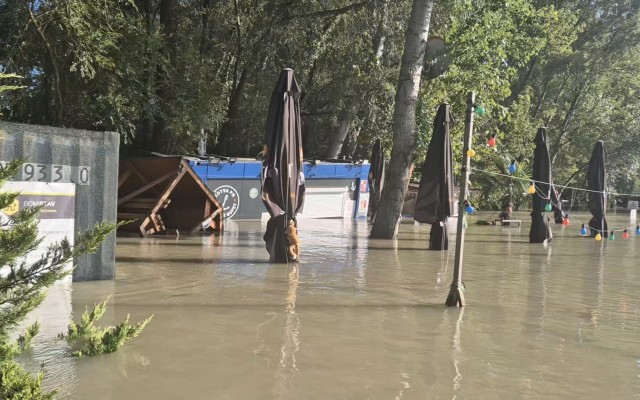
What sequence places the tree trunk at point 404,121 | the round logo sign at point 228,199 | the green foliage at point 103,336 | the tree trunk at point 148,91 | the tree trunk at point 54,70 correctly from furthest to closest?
1. the round logo sign at point 228,199
2. the tree trunk at point 148,91
3. the tree trunk at point 404,121
4. the tree trunk at point 54,70
5. the green foliage at point 103,336

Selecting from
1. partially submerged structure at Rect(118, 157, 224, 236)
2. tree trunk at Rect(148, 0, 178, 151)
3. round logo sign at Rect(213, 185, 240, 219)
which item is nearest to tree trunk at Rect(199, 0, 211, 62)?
tree trunk at Rect(148, 0, 178, 151)

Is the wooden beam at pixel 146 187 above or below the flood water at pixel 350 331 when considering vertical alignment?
above

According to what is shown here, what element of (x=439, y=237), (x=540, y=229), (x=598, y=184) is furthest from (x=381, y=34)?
(x=439, y=237)

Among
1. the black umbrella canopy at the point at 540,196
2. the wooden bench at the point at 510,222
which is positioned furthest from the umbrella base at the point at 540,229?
the wooden bench at the point at 510,222

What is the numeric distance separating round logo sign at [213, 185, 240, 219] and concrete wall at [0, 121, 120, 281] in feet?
41.7

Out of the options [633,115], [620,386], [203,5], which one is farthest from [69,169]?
[633,115]

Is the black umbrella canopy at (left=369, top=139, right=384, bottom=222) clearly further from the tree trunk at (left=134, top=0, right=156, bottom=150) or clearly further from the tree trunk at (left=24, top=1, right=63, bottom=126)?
the tree trunk at (left=24, top=1, right=63, bottom=126)

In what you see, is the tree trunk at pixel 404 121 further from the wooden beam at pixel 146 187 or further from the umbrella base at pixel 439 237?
the wooden beam at pixel 146 187

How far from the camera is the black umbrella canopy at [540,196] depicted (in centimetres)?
1672

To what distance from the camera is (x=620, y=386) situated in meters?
4.83

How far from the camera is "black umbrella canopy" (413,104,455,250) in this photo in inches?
559

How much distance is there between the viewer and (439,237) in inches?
564

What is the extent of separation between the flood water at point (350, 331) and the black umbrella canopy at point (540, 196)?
4.66m

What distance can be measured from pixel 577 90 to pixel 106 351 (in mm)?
42846
